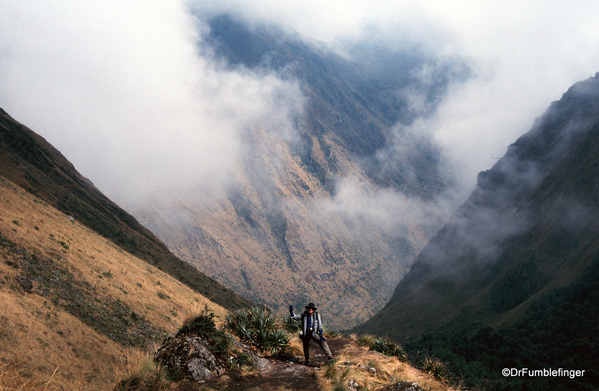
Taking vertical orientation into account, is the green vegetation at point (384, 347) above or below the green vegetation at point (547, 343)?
below

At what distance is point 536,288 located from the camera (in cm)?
7625

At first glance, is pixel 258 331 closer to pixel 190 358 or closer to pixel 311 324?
pixel 311 324

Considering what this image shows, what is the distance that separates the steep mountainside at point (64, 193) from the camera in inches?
1966

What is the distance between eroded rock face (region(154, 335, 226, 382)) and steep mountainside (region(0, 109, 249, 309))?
161 ft

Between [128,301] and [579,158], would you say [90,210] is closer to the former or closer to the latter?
[128,301]

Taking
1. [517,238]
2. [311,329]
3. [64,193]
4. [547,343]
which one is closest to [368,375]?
[311,329]

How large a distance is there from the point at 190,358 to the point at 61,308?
62.1ft

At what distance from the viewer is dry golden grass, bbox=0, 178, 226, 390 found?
50.7 ft

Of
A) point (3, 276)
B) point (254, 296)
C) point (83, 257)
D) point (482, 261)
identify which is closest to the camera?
point (3, 276)

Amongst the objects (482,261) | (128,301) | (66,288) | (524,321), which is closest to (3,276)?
(66,288)

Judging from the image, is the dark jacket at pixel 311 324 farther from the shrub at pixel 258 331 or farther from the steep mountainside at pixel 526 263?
the steep mountainside at pixel 526 263

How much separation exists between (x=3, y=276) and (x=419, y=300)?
12062 centimetres

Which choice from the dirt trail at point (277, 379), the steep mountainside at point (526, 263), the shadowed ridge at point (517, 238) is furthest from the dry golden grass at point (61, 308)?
the shadowed ridge at point (517, 238)

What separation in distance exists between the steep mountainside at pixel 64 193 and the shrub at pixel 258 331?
47100 millimetres
